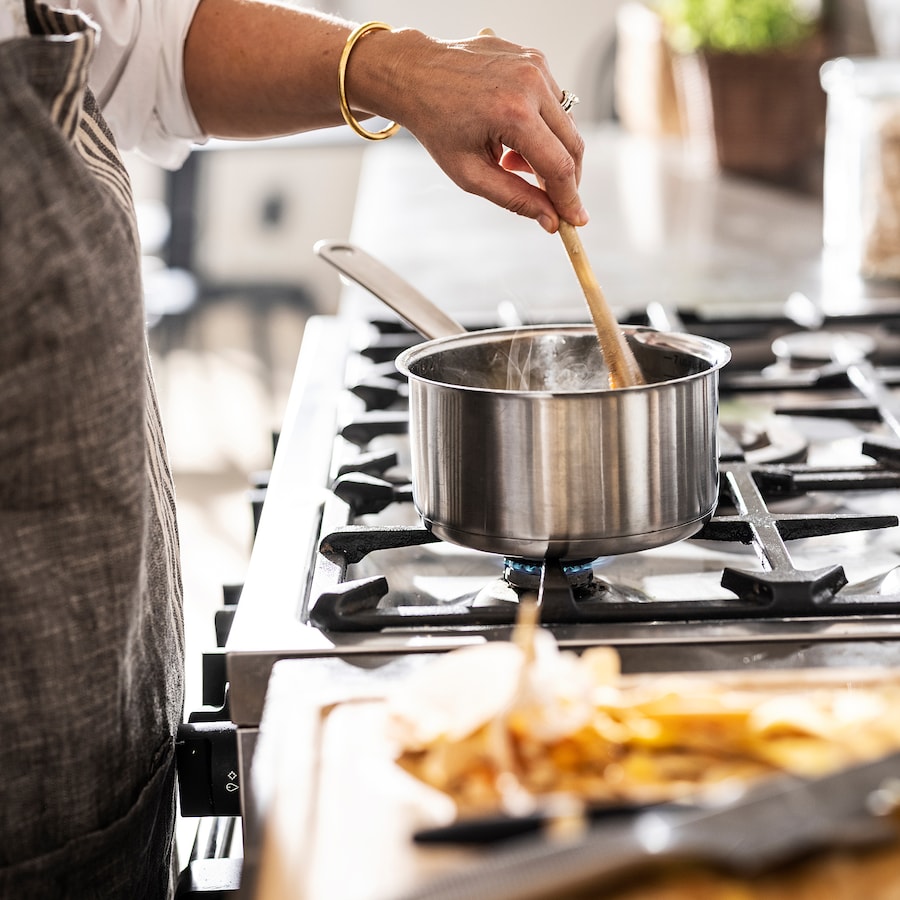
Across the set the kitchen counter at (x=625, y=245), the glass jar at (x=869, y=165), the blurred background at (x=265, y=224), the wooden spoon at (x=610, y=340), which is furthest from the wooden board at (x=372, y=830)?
the blurred background at (x=265, y=224)

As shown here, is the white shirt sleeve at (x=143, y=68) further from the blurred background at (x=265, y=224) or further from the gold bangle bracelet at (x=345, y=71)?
the blurred background at (x=265, y=224)

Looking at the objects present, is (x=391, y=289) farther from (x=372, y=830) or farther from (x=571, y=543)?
(x=372, y=830)

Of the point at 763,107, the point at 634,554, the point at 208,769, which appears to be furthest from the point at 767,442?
the point at 763,107

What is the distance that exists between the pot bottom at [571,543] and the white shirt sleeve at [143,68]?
18.1 inches

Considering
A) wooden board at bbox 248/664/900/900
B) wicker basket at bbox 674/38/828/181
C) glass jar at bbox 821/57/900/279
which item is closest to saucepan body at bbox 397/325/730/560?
wooden board at bbox 248/664/900/900

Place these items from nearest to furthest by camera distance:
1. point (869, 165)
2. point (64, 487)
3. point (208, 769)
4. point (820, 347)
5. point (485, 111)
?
point (64, 487)
point (208, 769)
point (485, 111)
point (820, 347)
point (869, 165)

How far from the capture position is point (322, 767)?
1.70 ft

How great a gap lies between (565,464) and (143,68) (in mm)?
502

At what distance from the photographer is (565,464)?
2.21 ft

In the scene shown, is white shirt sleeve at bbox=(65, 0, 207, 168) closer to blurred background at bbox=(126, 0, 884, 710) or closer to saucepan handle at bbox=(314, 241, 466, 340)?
saucepan handle at bbox=(314, 241, 466, 340)

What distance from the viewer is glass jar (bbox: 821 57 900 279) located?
5.14 feet

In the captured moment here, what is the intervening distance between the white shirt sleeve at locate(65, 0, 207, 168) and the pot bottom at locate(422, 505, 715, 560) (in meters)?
0.46

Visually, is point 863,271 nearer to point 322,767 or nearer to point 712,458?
point 712,458

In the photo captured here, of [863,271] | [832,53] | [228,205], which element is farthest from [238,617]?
[228,205]
